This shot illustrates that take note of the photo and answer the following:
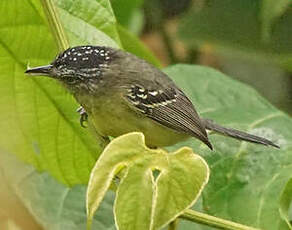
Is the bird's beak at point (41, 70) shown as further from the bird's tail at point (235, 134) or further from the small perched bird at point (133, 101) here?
the bird's tail at point (235, 134)

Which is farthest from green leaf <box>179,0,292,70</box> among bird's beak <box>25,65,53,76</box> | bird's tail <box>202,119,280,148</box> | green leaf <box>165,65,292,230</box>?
bird's beak <box>25,65,53,76</box>

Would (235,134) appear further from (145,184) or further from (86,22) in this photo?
(145,184)

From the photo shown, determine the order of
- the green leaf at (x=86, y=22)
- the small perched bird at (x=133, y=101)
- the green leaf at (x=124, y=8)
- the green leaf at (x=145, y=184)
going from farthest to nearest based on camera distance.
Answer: the green leaf at (x=124, y=8)
the small perched bird at (x=133, y=101)
the green leaf at (x=86, y=22)
the green leaf at (x=145, y=184)

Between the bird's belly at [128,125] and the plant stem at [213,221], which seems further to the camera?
the bird's belly at [128,125]

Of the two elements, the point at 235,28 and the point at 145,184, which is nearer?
the point at 145,184

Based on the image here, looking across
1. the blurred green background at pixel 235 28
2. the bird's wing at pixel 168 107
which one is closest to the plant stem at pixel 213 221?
the bird's wing at pixel 168 107

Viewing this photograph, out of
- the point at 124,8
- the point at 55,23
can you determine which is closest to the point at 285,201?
the point at 55,23

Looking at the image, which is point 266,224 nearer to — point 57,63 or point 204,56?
point 57,63
